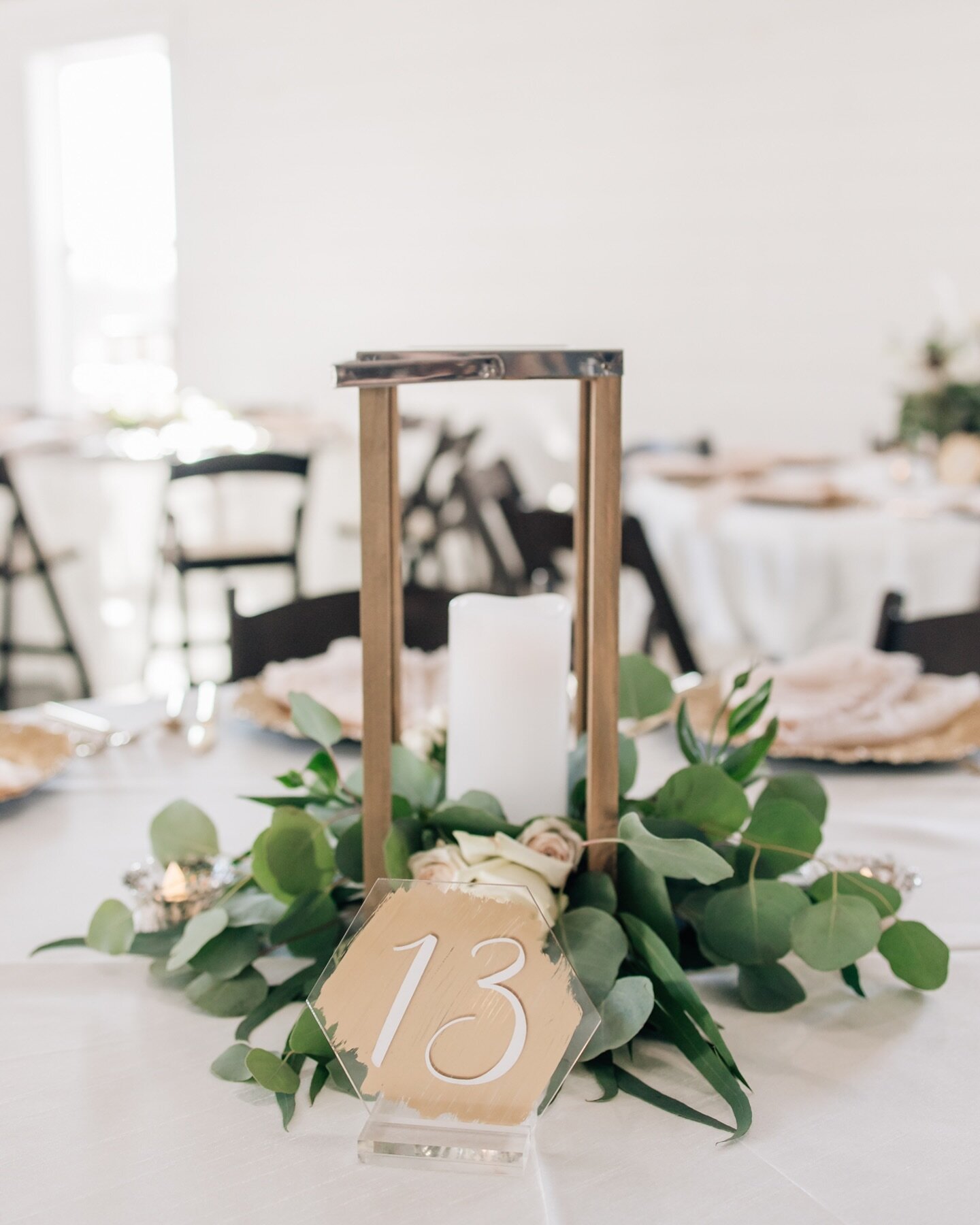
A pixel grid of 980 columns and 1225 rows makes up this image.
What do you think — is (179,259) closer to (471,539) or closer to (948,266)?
(471,539)

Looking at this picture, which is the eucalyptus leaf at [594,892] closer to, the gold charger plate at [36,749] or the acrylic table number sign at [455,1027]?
the acrylic table number sign at [455,1027]

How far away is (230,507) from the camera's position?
362 centimetres

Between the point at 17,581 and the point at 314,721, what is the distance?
3.10 metres

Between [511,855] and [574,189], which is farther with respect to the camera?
[574,189]

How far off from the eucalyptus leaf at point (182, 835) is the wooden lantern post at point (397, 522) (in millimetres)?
155

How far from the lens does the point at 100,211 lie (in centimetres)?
653

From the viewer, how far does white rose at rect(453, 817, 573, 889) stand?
56cm

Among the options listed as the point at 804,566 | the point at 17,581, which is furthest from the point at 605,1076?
the point at 17,581

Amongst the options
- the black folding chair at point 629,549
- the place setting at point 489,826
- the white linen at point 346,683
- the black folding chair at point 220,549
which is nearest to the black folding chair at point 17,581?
the place setting at point 489,826

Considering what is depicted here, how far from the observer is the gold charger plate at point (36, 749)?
3.22 ft

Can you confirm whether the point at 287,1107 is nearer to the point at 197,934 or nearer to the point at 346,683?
→ the point at 197,934

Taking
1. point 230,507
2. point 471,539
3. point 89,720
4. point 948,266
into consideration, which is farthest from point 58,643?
point 948,266

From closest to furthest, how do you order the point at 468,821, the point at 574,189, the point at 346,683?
1. the point at 468,821
2. the point at 346,683
3. the point at 574,189

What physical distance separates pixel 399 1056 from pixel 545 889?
0.11 m
